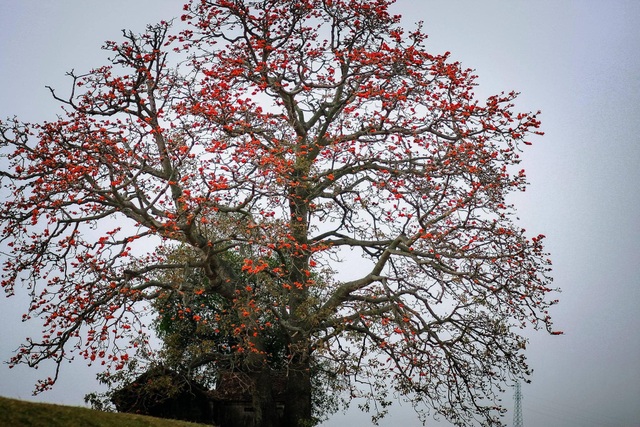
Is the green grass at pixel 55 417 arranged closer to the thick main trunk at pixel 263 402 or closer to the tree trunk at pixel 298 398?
the thick main trunk at pixel 263 402

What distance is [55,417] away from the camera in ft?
33.3

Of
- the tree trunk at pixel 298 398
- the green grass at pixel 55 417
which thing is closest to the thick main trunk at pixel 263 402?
the tree trunk at pixel 298 398

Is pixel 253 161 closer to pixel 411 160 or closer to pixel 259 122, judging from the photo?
pixel 259 122

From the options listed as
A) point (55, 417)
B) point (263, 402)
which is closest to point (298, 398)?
point (263, 402)

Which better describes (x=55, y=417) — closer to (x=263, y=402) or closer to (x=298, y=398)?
(x=263, y=402)

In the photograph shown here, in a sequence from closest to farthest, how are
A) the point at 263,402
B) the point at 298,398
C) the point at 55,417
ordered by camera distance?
the point at 55,417
the point at 298,398
the point at 263,402

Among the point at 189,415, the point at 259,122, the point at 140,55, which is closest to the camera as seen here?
the point at 140,55

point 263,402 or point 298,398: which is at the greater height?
point 298,398

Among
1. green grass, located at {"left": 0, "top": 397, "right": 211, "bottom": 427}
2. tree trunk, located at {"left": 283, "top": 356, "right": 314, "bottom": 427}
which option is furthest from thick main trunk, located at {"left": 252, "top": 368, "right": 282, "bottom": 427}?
green grass, located at {"left": 0, "top": 397, "right": 211, "bottom": 427}

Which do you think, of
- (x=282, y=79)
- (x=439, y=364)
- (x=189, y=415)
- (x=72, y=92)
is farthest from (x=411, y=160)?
(x=189, y=415)

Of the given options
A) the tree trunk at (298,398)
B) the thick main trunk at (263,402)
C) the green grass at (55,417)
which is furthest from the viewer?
the thick main trunk at (263,402)

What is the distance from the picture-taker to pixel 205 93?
50.7 ft

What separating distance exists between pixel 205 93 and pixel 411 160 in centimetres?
562

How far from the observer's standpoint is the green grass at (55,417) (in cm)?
960
